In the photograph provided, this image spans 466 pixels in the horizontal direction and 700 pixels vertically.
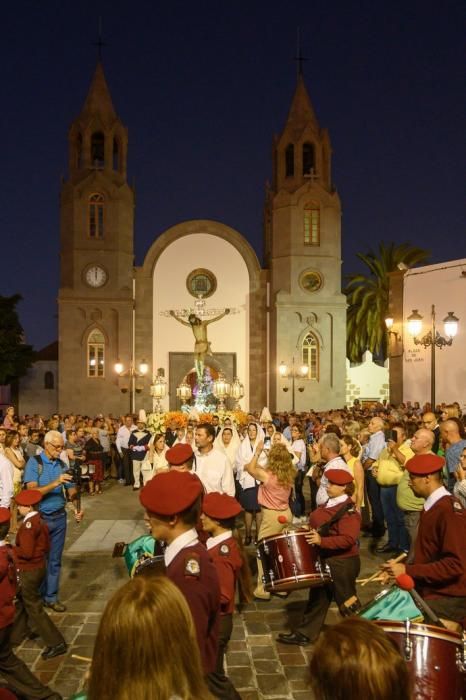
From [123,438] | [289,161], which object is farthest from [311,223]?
[123,438]

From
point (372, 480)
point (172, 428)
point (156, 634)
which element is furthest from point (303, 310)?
point (156, 634)

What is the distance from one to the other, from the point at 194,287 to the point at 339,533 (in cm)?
3134

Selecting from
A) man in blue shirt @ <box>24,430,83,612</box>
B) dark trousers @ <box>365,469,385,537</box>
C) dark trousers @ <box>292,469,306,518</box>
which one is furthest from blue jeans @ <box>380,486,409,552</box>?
man in blue shirt @ <box>24,430,83,612</box>

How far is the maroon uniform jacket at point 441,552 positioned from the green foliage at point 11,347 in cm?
3382

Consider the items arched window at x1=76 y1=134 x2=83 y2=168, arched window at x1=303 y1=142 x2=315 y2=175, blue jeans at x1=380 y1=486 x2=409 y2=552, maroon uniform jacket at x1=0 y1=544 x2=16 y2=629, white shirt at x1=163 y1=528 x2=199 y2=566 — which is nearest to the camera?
white shirt at x1=163 y1=528 x2=199 y2=566

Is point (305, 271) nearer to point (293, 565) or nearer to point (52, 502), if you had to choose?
point (52, 502)

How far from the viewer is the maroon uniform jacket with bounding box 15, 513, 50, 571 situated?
5609 millimetres

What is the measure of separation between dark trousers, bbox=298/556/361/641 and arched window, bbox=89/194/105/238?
104 ft

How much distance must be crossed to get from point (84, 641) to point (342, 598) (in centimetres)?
261

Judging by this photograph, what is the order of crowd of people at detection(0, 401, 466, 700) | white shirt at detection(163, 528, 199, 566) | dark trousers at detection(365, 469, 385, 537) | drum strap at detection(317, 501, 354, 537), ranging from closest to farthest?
crowd of people at detection(0, 401, 466, 700) → white shirt at detection(163, 528, 199, 566) → drum strap at detection(317, 501, 354, 537) → dark trousers at detection(365, 469, 385, 537)

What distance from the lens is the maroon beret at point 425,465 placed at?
Answer: 175 inches

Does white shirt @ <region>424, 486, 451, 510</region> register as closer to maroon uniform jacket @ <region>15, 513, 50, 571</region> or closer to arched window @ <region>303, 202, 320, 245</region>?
maroon uniform jacket @ <region>15, 513, 50, 571</region>

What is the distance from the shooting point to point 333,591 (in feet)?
19.0

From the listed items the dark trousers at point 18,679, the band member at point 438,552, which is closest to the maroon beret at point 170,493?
the band member at point 438,552
